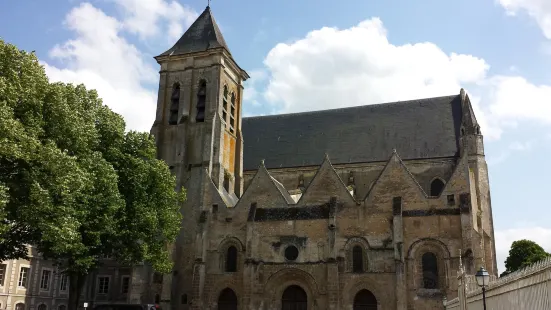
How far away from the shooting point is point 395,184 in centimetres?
2723

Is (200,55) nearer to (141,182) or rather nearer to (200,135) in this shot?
(200,135)

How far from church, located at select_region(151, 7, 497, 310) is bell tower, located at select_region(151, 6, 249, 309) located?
85mm

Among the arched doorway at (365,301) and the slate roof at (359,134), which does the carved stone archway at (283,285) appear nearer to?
the arched doorway at (365,301)

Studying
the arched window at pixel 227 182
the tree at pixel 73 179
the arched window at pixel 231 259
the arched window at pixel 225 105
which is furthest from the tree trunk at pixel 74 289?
the arched window at pixel 225 105

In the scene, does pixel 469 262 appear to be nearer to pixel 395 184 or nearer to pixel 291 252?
pixel 395 184

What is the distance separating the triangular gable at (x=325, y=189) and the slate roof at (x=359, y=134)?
5.26m

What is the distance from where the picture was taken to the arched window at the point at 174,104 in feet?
114

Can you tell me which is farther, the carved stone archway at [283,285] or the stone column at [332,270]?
the carved stone archway at [283,285]

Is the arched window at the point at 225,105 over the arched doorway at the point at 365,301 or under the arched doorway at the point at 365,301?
over

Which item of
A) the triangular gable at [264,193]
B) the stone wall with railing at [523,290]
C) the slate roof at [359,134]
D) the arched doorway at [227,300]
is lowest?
the arched doorway at [227,300]

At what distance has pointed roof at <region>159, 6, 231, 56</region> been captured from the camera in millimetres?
35156

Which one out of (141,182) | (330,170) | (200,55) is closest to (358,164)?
(330,170)

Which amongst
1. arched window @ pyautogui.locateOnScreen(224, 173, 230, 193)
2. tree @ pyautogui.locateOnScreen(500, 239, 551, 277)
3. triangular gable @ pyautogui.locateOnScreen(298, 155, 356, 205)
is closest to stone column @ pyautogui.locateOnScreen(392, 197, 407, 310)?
triangular gable @ pyautogui.locateOnScreen(298, 155, 356, 205)

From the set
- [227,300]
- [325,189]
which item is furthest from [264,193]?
[227,300]
